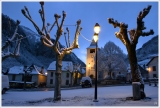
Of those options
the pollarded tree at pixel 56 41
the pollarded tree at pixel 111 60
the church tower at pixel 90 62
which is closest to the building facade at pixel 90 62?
the church tower at pixel 90 62

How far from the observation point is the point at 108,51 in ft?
165

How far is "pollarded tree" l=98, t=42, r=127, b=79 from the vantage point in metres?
46.1

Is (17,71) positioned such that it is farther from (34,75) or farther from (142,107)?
(142,107)

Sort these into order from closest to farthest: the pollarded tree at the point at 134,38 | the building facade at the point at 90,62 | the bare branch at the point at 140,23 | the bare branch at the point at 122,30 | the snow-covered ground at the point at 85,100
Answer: the snow-covered ground at the point at 85,100
the bare branch at the point at 140,23
the pollarded tree at the point at 134,38
the bare branch at the point at 122,30
the building facade at the point at 90,62

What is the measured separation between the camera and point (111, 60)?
151ft

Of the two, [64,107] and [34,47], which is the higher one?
[34,47]

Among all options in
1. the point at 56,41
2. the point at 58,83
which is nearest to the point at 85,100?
the point at 58,83

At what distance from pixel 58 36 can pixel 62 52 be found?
4.67 ft

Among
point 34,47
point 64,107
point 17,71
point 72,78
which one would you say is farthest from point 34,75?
point 34,47

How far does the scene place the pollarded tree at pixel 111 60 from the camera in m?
46.1

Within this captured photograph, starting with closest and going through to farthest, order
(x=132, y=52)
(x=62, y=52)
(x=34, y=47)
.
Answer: (x=132, y=52) < (x=62, y=52) < (x=34, y=47)

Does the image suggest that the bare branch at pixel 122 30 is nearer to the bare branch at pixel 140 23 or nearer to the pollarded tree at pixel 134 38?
the pollarded tree at pixel 134 38

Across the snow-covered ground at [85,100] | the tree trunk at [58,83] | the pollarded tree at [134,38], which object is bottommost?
the snow-covered ground at [85,100]

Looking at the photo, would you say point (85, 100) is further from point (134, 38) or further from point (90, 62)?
point (90, 62)
